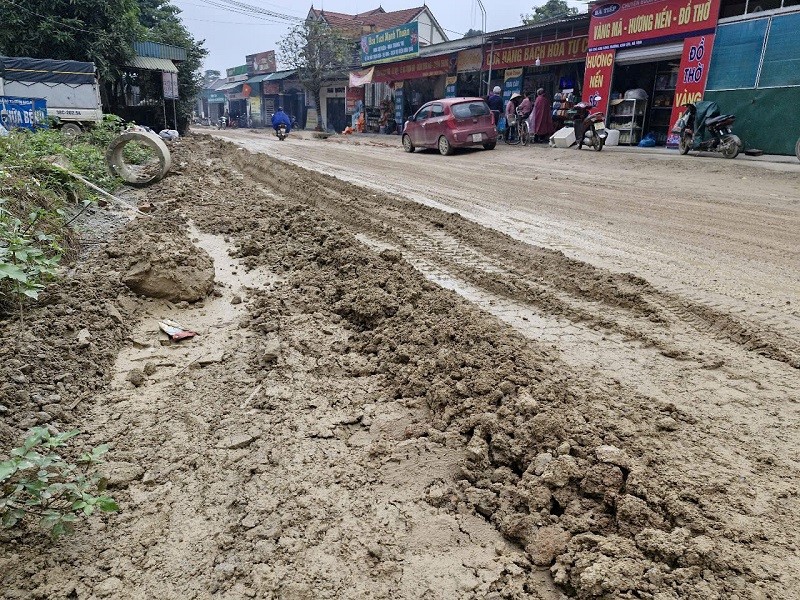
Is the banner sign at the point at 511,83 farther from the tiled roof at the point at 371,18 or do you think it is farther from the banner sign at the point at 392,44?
the tiled roof at the point at 371,18

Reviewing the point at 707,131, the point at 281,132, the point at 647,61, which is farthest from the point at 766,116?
the point at 281,132

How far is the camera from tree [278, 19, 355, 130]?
117 feet

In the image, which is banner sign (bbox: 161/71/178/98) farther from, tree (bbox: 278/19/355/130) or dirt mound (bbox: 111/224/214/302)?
dirt mound (bbox: 111/224/214/302)

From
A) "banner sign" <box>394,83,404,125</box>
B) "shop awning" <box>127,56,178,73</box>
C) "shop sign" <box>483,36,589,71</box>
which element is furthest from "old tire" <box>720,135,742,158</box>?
"shop awning" <box>127,56,178,73</box>

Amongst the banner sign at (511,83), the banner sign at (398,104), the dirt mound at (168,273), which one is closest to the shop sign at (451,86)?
the banner sign at (511,83)

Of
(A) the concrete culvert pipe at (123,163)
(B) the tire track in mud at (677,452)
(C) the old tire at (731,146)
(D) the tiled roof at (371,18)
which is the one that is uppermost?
(D) the tiled roof at (371,18)

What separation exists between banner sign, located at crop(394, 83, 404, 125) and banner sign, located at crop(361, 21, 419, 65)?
5.14 ft

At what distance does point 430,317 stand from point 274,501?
182cm

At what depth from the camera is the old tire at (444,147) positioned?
17.2 m

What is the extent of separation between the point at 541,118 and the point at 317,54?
21609mm

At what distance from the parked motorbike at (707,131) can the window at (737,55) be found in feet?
3.19

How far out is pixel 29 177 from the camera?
21.9 ft

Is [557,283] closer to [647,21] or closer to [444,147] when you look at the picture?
[444,147]

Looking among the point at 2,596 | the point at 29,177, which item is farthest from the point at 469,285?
the point at 29,177
